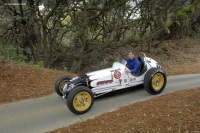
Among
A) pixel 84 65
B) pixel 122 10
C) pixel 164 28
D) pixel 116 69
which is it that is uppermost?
pixel 122 10

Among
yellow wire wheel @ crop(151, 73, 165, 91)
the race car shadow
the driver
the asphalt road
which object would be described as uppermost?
→ the driver

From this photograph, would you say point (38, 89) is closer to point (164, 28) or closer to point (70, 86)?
point (70, 86)

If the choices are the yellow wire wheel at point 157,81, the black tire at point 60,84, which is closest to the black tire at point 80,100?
the black tire at point 60,84

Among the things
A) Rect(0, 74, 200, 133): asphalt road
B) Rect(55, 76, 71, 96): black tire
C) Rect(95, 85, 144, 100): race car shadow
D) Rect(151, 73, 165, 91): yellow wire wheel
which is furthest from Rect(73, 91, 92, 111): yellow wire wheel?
Rect(151, 73, 165, 91): yellow wire wheel

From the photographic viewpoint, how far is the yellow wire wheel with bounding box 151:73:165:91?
7261mm

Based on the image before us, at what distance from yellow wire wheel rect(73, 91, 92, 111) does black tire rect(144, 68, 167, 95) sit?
6.71ft

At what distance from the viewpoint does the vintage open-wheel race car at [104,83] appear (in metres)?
5.98

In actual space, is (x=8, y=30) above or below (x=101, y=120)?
above

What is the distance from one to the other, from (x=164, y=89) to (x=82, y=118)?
11.3ft

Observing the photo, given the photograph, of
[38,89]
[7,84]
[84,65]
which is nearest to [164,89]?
[38,89]

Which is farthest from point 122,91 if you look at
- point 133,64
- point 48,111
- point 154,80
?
point 48,111

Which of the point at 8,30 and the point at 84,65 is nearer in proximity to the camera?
the point at 8,30

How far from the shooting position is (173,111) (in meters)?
5.12

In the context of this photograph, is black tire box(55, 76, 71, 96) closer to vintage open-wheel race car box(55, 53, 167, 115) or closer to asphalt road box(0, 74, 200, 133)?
vintage open-wheel race car box(55, 53, 167, 115)
